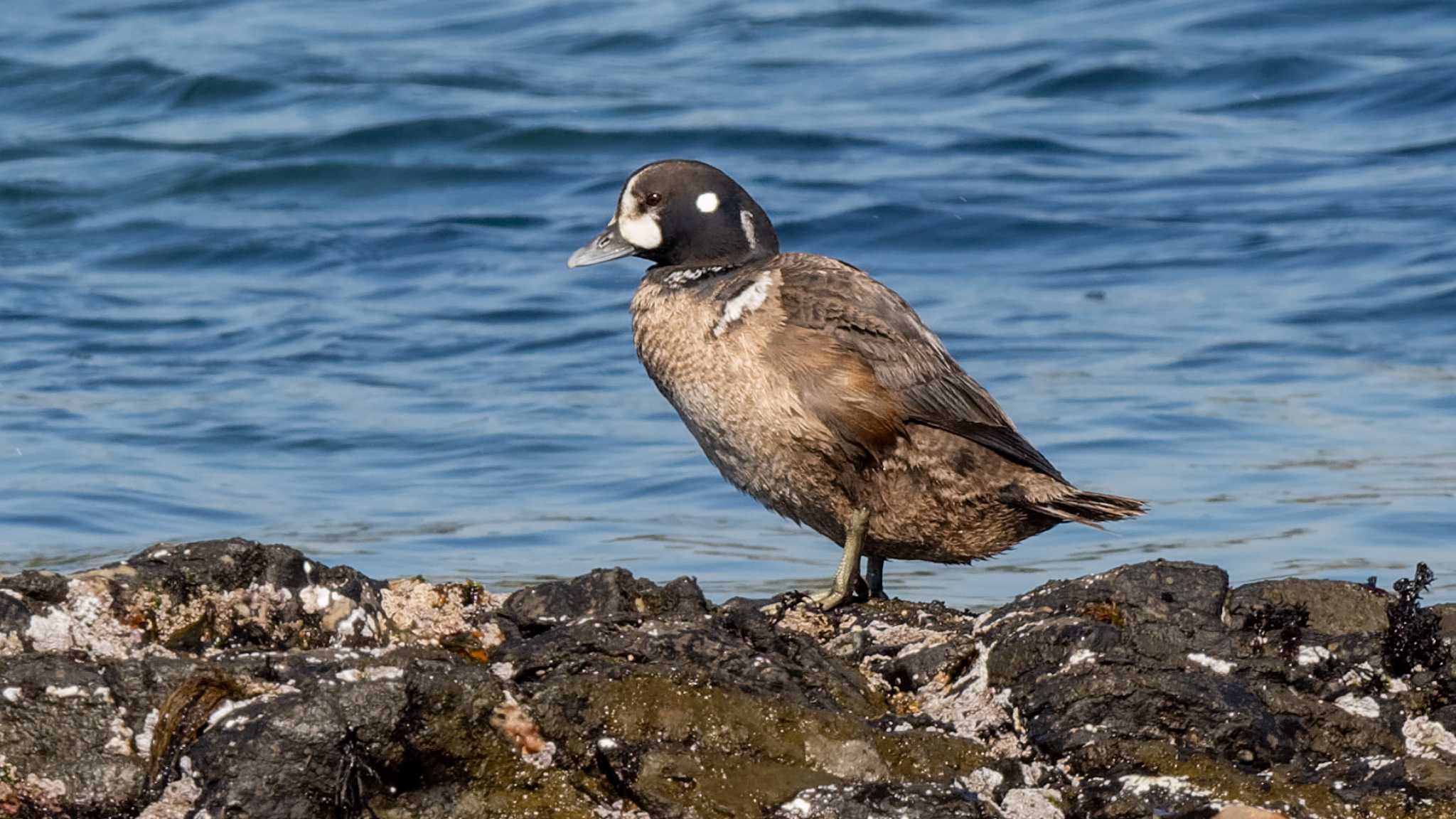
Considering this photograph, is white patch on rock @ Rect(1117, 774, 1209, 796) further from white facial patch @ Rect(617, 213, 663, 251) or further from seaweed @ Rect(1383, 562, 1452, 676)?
white facial patch @ Rect(617, 213, 663, 251)

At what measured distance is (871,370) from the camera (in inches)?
219

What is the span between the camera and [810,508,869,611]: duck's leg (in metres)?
5.30

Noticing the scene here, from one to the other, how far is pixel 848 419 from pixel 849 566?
0.39m

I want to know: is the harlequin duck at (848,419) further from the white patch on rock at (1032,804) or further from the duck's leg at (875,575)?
the white patch on rock at (1032,804)

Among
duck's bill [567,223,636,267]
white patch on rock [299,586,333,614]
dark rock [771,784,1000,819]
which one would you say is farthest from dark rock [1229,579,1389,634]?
duck's bill [567,223,636,267]

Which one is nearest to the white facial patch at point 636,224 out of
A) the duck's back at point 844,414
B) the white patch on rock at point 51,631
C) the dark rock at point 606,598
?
the duck's back at point 844,414

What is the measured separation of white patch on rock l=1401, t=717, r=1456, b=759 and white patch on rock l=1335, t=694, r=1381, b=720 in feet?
0.20

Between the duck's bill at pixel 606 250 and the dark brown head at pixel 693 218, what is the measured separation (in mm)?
44

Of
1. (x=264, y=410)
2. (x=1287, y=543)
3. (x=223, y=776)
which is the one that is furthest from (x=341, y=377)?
(x=223, y=776)

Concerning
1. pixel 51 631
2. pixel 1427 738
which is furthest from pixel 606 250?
pixel 1427 738

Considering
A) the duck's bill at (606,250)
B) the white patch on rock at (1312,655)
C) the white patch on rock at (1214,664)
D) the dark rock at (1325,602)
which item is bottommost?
the white patch on rock at (1214,664)

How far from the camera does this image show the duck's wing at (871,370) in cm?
550

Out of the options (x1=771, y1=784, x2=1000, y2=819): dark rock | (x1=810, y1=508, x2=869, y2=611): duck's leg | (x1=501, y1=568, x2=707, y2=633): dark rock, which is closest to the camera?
(x1=771, y1=784, x2=1000, y2=819): dark rock

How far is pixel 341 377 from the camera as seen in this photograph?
1171 centimetres
